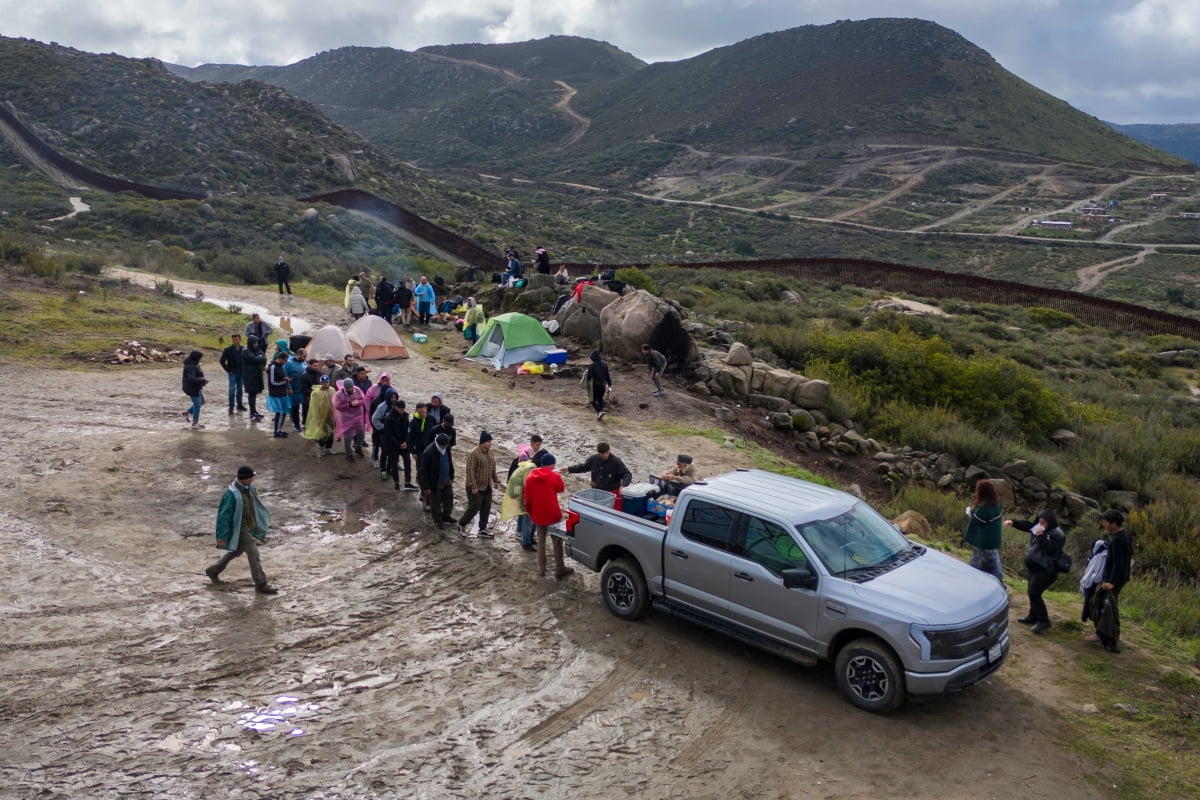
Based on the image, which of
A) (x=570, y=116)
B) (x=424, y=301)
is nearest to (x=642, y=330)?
(x=424, y=301)

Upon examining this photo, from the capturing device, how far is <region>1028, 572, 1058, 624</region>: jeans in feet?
30.9

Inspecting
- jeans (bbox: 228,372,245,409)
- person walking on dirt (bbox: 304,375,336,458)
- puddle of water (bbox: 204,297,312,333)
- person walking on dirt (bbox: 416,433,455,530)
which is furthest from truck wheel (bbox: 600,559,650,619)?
puddle of water (bbox: 204,297,312,333)

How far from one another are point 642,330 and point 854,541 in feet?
42.8

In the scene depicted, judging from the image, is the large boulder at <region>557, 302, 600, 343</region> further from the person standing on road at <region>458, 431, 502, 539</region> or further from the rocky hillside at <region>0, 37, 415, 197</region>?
the rocky hillside at <region>0, 37, 415, 197</region>

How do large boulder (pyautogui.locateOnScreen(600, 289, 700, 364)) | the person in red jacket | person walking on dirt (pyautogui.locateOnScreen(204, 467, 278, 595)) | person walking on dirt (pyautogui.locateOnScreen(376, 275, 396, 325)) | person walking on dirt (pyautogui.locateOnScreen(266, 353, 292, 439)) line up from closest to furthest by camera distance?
person walking on dirt (pyautogui.locateOnScreen(204, 467, 278, 595)) < the person in red jacket < person walking on dirt (pyautogui.locateOnScreen(266, 353, 292, 439)) < large boulder (pyautogui.locateOnScreen(600, 289, 700, 364)) < person walking on dirt (pyautogui.locateOnScreen(376, 275, 396, 325))

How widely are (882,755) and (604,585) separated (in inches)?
141

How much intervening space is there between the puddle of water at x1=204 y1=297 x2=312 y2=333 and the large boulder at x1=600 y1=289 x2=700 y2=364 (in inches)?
328

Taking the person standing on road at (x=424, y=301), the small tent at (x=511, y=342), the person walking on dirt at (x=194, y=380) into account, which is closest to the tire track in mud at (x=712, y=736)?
the person walking on dirt at (x=194, y=380)

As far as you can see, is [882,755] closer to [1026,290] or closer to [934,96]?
[1026,290]

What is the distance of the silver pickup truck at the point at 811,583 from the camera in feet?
24.9

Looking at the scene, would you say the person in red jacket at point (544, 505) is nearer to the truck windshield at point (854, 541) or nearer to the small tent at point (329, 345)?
the truck windshield at point (854, 541)

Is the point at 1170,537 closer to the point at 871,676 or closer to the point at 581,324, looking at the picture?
the point at 871,676

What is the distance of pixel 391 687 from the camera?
26.9ft

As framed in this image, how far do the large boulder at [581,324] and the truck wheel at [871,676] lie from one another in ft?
50.9
